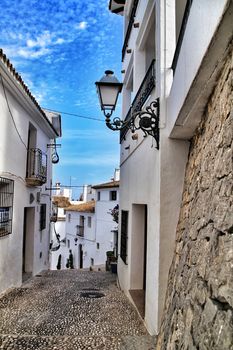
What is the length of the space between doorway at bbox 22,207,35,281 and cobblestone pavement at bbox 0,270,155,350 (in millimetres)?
2732

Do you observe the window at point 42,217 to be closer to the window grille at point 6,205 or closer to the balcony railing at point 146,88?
the window grille at point 6,205

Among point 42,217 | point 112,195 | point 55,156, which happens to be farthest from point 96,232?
point 42,217

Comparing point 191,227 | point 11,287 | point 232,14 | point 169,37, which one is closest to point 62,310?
point 11,287

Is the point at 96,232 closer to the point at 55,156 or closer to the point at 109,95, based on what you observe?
the point at 55,156

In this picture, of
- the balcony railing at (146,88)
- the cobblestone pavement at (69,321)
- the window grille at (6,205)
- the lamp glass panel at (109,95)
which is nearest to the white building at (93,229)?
the window grille at (6,205)

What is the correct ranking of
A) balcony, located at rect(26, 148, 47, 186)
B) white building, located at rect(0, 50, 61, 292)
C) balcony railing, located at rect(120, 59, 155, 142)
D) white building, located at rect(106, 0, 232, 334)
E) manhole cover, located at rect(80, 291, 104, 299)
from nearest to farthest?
white building, located at rect(106, 0, 232, 334)
balcony railing, located at rect(120, 59, 155, 142)
manhole cover, located at rect(80, 291, 104, 299)
white building, located at rect(0, 50, 61, 292)
balcony, located at rect(26, 148, 47, 186)

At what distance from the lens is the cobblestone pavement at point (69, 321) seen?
411 centimetres

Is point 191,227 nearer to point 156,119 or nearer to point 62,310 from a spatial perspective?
point 156,119

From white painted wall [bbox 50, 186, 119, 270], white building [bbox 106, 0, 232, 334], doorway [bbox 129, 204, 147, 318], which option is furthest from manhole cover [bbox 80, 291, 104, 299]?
white painted wall [bbox 50, 186, 119, 270]

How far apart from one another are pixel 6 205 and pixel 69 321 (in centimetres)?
354

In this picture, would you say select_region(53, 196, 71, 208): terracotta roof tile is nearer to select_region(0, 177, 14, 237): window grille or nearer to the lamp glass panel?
select_region(0, 177, 14, 237): window grille

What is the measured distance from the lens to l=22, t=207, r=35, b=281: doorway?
1045cm

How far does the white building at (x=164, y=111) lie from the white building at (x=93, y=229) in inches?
546

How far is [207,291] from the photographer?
6.36 ft
